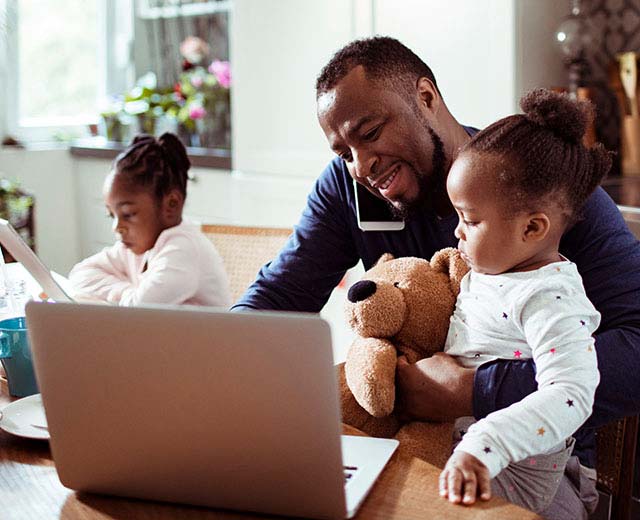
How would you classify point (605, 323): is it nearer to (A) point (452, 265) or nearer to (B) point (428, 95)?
(A) point (452, 265)

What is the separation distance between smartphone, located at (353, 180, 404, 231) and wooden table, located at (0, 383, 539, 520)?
650 mm

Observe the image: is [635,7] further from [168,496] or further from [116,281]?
[168,496]

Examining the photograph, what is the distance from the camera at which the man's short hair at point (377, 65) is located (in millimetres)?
1558

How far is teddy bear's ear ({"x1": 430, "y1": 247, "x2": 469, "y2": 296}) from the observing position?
1375 mm

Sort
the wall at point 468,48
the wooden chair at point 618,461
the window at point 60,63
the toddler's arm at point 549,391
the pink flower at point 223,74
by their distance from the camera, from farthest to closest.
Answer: the window at point 60,63
the pink flower at point 223,74
the wall at point 468,48
the wooden chair at point 618,461
the toddler's arm at point 549,391

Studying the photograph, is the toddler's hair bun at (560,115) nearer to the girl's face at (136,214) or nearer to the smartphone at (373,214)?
the smartphone at (373,214)

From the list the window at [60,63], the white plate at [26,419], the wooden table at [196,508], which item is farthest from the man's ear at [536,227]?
the window at [60,63]

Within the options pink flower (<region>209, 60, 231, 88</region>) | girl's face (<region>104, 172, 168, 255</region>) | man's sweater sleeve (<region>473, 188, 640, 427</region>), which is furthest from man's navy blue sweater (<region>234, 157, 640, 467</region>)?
pink flower (<region>209, 60, 231, 88</region>)

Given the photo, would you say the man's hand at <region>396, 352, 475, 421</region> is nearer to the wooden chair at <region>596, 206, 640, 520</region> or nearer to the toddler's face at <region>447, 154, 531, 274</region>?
the toddler's face at <region>447, 154, 531, 274</region>

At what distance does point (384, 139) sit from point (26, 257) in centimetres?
62

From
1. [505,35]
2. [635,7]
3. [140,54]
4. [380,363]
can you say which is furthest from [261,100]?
[380,363]

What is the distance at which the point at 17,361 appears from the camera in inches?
53.5

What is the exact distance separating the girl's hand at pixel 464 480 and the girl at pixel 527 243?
6.9 inches

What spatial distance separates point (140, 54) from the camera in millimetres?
4887
